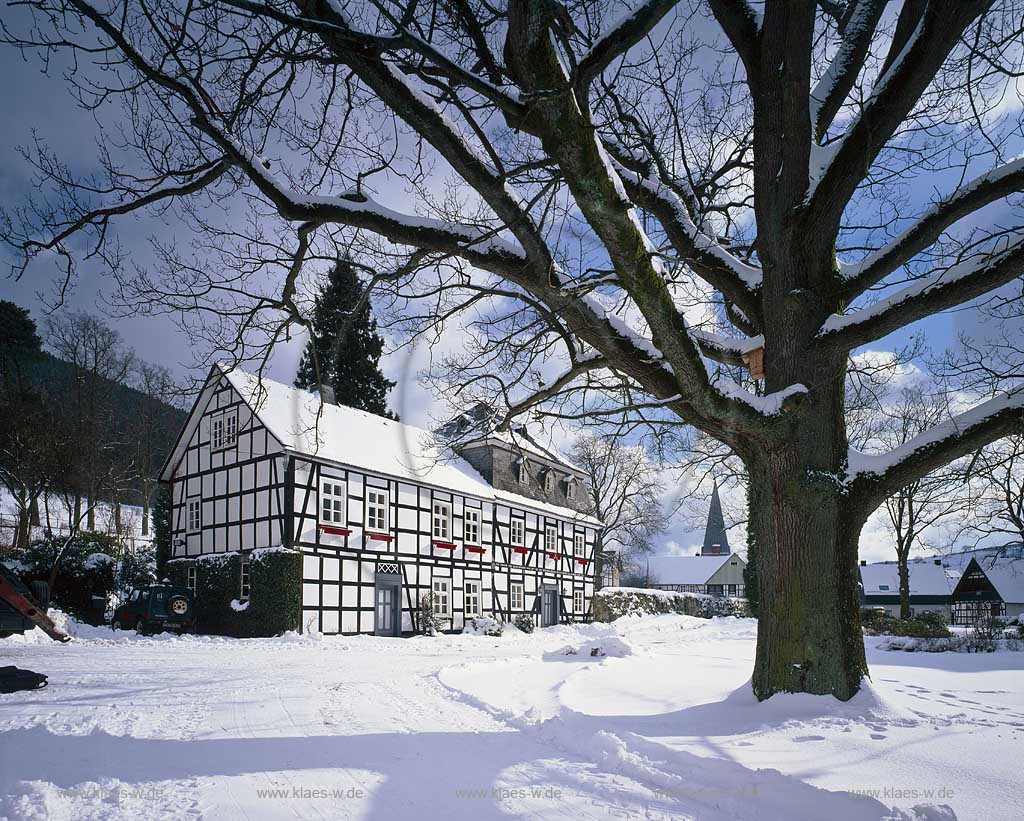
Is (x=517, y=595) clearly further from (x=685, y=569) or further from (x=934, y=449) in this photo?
(x=685, y=569)

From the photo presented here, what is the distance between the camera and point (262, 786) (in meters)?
4.13

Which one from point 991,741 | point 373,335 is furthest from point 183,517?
point 991,741

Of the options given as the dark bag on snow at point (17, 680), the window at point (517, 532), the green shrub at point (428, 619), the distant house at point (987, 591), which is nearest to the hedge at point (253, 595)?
the green shrub at point (428, 619)

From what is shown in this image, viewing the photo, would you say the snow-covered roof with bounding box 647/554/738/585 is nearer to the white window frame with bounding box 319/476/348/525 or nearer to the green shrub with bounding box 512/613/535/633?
the green shrub with bounding box 512/613/535/633

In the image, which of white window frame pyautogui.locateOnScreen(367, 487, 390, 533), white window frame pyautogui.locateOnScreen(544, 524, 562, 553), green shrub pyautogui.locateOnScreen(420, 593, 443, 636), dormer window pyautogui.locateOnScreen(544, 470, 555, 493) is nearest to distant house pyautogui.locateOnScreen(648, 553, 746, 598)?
dormer window pyautogui.locateOnScreen(544, 470, 555, 493)

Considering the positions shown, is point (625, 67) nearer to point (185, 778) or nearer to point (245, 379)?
point (185, 778)

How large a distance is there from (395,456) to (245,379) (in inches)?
223

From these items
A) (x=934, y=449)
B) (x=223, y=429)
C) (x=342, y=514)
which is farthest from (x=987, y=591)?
(x=934, y=449)

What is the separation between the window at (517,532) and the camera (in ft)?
96.2

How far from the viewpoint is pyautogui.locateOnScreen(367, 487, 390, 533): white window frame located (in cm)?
2267

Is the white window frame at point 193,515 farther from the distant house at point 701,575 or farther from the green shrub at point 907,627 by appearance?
the distant house at point 701,575

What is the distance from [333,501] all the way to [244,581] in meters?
3.40

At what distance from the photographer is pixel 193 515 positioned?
23.3 metres

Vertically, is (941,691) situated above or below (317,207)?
below
